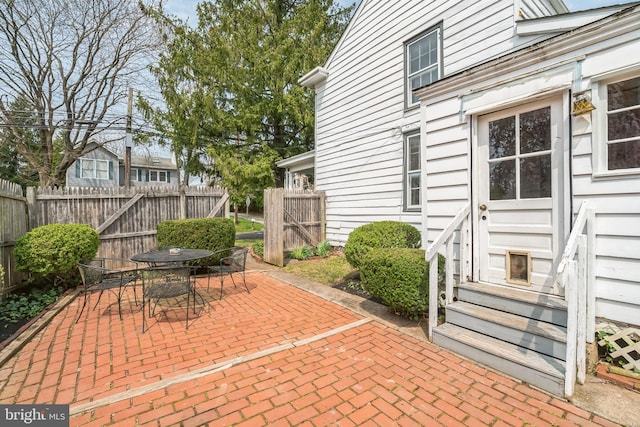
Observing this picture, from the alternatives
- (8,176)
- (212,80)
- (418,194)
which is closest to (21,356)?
(418,194)

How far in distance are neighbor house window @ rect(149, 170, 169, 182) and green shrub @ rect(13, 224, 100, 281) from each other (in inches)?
1082

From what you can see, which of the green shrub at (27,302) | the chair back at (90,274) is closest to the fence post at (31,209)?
the green shrub at (27,302)

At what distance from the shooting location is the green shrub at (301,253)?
8859 mm

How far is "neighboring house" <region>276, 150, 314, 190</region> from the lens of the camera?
37.5 ft

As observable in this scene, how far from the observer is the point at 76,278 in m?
5.82

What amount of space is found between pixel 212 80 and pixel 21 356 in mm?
14122

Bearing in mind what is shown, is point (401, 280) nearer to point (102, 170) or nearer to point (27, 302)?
point (27, 302)

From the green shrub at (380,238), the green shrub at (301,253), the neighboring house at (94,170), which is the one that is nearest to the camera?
the green shrub at (380,238)

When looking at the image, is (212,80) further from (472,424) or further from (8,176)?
(8,176)

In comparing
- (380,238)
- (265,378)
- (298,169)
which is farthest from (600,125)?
(298,169)

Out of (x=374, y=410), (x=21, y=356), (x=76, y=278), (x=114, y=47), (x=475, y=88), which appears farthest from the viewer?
(x=114, y=47)

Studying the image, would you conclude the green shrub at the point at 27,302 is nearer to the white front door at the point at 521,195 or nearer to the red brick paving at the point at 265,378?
the red brick paving at the point at 265,378

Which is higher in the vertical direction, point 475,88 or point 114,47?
point 114,47

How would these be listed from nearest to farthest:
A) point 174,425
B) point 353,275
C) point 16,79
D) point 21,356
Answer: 1. point 174,425
2. point 21,356
3. point 353,275
4. point 16,79
